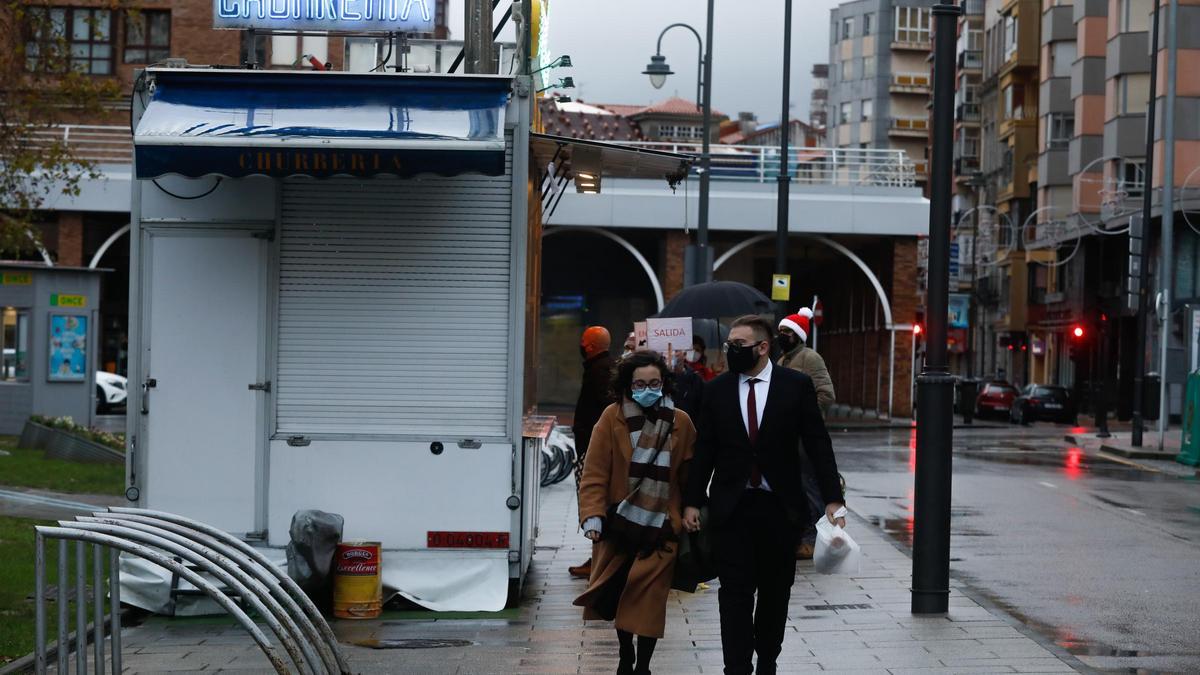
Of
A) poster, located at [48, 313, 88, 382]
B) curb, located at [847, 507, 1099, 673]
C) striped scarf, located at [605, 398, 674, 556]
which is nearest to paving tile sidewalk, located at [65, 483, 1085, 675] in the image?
curb, located at [847, 507, 1099, 673]

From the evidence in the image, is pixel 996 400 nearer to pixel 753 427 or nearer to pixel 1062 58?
pixel 1062 58

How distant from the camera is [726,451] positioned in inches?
315

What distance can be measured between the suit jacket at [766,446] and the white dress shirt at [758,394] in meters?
0.02

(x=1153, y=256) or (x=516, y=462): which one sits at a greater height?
(x=1153, y=256)

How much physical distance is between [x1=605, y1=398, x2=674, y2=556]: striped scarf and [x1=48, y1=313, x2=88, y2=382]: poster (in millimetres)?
21373

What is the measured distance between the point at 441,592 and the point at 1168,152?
95.2 feet

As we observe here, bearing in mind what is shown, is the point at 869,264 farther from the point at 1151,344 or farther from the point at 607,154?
the point at 607,154

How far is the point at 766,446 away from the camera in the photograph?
26.0 ft

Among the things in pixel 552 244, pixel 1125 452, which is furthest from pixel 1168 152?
pixel 552 244

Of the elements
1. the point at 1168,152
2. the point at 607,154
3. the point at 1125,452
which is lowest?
the point at 1125,452

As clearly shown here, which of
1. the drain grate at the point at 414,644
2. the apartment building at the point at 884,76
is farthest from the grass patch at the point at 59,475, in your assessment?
the apartment building at the point at 884,76

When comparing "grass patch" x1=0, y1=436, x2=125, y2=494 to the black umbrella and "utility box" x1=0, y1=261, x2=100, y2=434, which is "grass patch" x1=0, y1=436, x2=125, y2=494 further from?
the black umbrella

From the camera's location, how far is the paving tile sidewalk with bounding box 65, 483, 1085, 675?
9.04 meters

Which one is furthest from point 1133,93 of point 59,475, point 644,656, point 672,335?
point 644,656
